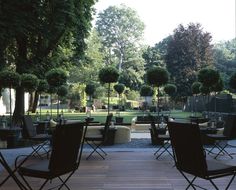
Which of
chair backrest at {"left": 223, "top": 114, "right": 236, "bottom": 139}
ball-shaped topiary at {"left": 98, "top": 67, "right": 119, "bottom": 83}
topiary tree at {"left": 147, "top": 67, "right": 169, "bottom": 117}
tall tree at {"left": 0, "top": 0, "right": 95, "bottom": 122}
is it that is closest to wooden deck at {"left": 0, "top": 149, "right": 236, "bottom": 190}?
chair backrest at {"left": 223, "top": 114, "right": 236, "bottom": 139}

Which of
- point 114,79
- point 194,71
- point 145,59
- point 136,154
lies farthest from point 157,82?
point 145,59

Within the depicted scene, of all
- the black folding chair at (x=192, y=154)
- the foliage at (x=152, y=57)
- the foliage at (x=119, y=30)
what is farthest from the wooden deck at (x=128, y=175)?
the foliage at (x=152, y=57)

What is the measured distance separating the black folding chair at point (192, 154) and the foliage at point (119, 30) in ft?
135

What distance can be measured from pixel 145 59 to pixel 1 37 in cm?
3428

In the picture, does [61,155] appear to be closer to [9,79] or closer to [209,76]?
[9,79]

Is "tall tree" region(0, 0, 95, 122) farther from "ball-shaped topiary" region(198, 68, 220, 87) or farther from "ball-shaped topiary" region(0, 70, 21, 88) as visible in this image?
"ball-shaped topiary" region(198, 68, 220, 87)

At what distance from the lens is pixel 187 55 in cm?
3872

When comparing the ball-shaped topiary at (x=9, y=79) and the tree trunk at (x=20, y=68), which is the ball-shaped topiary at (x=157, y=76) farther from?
the tree trunk at (x=20, y=68)

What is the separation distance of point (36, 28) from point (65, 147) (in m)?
13.6

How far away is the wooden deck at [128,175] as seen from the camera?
4.92 meters

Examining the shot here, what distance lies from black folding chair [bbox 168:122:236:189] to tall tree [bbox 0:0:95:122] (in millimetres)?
11385

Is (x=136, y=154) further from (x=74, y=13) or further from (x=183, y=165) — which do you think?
(x=74, y=13)

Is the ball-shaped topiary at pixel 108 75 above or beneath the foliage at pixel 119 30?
beneath

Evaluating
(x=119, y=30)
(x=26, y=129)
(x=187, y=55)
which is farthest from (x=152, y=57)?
(x=26, y=129)
